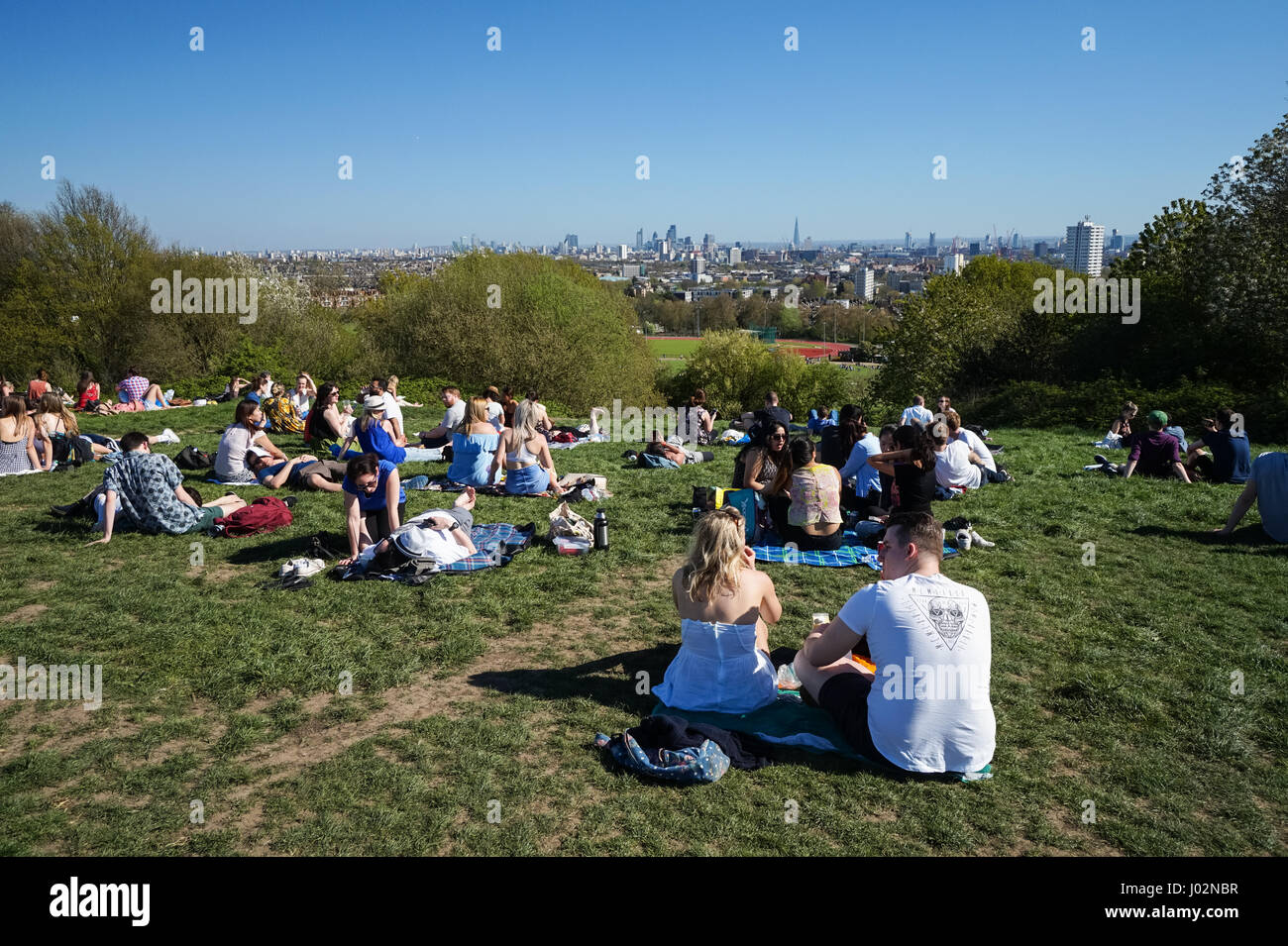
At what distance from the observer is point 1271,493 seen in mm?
8734

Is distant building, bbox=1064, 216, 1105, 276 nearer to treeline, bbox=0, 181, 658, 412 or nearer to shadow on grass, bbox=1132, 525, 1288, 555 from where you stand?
treeline, bbox=0, 181, 658, 412

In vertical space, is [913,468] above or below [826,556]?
above

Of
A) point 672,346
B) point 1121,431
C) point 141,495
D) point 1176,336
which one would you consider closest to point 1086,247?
point 672,346

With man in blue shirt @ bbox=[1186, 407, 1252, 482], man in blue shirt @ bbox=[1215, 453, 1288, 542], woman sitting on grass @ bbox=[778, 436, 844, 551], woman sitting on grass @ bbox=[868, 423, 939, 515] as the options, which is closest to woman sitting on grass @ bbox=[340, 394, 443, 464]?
woman sitting on grass @ bbox=[778, 436, 844, 551]

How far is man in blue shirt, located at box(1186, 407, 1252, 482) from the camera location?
38.1ft

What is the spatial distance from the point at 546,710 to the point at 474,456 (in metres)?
6.65

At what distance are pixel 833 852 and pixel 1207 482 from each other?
10719 millimetres

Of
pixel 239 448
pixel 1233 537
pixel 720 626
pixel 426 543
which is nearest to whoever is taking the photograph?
pixel 720 626

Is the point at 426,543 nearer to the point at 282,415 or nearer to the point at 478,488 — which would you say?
the point at 478,488

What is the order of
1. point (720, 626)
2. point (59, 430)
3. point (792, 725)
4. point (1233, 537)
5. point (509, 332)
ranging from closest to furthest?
point (792, 725), point (720, 626), point (1233, 537), point (59, 430), point (509, 332)

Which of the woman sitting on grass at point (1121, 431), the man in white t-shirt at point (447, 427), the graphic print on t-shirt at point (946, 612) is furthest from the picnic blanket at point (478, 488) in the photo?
the woman sitting on grass at point (1121, 431)

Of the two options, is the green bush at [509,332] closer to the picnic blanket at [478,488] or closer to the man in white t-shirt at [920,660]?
the picnic blanket at [478,488]
